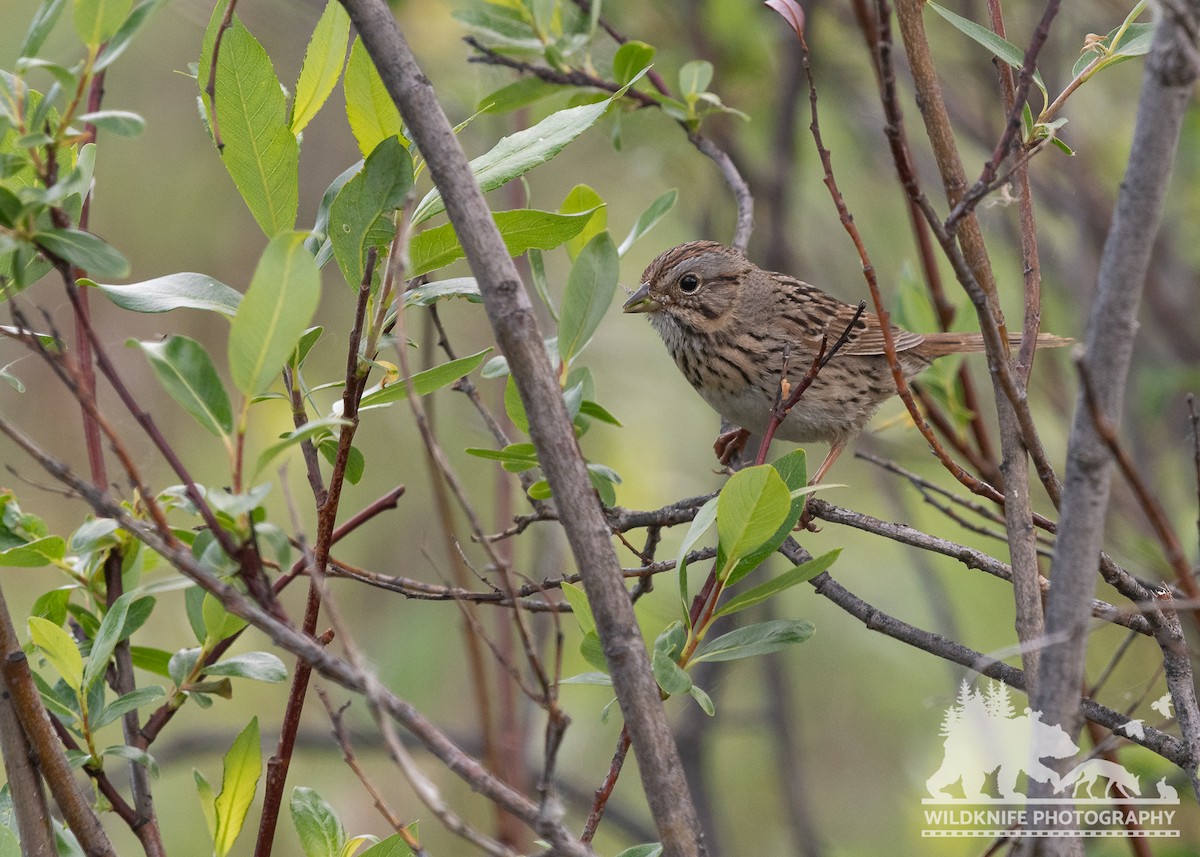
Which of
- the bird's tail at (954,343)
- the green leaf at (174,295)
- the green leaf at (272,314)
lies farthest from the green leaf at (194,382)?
the bird's tail at (954,343)

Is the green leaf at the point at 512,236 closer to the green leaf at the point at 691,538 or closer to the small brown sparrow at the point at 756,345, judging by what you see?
the green leaf at the point at 691,538

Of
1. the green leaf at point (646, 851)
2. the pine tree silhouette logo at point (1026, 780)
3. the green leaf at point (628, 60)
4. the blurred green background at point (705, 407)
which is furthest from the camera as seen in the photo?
the blurred green background at point (705, 407)

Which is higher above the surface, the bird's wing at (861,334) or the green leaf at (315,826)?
the bird's wing at (861,334)

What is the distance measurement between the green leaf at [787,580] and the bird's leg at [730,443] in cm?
221

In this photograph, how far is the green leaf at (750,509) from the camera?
67.4 inches

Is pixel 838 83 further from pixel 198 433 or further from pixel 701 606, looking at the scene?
pixel 701 606

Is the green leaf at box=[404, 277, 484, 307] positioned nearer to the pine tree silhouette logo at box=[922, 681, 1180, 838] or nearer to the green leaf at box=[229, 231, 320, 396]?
the green leaf at box=[229, 231, 320, 396]

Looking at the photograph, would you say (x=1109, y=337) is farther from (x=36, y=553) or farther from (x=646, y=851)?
(x=36, y=553)

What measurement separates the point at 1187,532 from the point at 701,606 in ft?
10.5

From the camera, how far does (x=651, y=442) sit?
6.37 meters

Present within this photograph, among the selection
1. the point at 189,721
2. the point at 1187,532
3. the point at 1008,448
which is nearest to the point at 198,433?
the point at 189,721

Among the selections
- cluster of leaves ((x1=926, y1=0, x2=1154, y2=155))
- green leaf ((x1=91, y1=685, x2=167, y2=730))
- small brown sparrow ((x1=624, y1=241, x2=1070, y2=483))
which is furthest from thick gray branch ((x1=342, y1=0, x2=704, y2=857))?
small brown sparrow ((x1=624, y1=241, x2=1070, y2=483))


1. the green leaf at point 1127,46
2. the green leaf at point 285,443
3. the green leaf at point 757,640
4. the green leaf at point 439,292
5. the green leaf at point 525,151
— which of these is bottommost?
the green leaf at point 757,640

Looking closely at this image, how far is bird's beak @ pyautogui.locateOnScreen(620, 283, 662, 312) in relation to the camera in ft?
13.7
